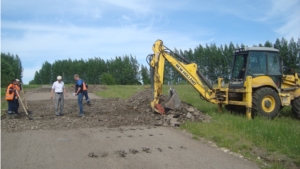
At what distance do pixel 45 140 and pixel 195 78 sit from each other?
21.6ft

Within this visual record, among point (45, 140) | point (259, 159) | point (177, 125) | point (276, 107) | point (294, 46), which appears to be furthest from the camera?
point (294, 46)

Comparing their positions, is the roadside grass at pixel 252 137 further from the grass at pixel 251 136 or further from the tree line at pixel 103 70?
the tree line at pixel 103 70

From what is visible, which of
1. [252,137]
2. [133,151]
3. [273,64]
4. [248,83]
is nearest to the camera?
[133,151]

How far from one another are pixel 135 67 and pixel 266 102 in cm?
5735

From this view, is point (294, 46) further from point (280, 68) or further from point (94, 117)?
point (94, 117)

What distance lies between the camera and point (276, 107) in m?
11.3

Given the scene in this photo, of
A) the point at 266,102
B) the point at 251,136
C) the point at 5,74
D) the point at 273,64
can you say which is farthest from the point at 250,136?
the point at 5,74

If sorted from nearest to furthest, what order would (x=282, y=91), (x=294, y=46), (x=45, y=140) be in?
(x=45, y=140) → (x=282, y=91) → (x=294, y=46)

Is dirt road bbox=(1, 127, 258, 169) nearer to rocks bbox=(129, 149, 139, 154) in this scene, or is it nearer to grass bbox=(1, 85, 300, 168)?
rocks bbox=(129, 149, 139, 154)

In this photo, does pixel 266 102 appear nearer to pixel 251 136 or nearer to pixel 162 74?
pixel 251 136

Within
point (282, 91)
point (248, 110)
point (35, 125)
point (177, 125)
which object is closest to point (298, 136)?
point (248, 110)

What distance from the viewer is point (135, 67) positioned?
222ft

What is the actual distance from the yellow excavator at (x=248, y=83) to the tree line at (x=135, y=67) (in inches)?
1038

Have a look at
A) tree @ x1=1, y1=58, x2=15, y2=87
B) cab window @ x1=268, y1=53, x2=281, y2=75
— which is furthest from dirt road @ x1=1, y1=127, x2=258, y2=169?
tree @ x1=1, y1=58, x2=15, y2=87
